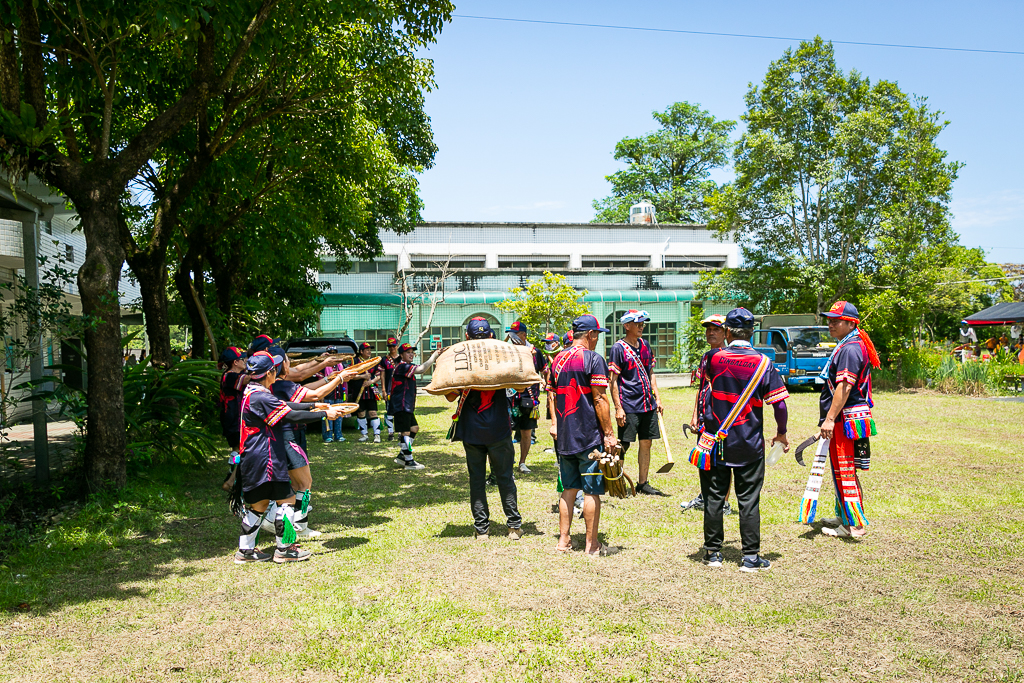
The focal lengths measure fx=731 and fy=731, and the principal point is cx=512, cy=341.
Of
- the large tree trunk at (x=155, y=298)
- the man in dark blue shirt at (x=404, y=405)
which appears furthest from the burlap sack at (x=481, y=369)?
the large tree trunk at (x=155, y=298)

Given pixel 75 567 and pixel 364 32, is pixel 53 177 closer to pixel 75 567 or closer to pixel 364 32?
pixel 75 567

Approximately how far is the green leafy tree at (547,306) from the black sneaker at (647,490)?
17.5m

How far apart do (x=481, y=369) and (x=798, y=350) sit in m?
19.6

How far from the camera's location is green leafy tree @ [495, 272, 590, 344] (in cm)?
2616

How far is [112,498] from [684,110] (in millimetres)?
52093

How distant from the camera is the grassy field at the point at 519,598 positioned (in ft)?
13.2

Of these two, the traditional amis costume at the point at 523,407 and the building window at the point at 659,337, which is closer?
the traditional amis costume at the point at 523,407

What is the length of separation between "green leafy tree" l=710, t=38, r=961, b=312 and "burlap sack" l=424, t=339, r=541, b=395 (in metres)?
21.0

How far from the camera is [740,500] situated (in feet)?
18.4

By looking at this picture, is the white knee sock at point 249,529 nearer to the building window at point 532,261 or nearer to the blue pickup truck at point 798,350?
the blue pickup truck at point 798,350

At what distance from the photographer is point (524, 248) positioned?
125ft

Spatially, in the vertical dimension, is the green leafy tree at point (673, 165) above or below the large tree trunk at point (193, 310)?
above

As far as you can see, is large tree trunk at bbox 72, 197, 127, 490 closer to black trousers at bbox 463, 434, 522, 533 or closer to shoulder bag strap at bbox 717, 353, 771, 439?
black trousers at bbox 463, 434, 522, 533

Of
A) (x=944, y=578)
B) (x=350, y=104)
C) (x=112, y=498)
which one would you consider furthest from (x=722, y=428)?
(x=350, y=104)
